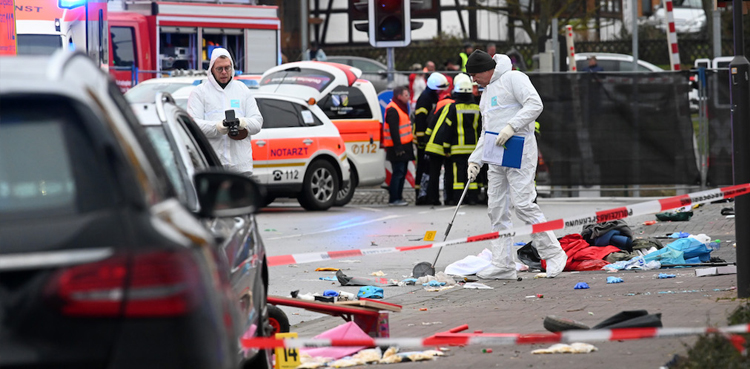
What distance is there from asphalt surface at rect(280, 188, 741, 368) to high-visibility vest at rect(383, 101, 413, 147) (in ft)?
24.8

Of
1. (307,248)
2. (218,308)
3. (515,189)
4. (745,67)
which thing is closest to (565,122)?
(307,248)

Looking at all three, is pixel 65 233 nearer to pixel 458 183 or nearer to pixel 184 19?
pixel 458 183

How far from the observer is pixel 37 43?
2156cm

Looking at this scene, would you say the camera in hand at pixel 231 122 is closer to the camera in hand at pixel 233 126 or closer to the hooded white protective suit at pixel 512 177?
the camera in hand at pixel 233 126

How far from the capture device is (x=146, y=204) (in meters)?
2.77


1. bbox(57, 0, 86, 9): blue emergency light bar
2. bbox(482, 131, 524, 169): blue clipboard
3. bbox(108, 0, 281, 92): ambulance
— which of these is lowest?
bbox(482, 131, 524, 169): blue clipboard

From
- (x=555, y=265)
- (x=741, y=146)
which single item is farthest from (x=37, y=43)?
(x=741, y=146)

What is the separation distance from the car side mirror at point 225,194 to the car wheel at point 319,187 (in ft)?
42.4

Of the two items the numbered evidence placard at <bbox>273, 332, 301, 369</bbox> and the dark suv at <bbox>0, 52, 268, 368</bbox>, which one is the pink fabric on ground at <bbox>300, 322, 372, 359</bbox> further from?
the dark suv at <bbox>0, 52, 268, 368</bbox>

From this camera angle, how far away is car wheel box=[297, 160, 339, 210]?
54.9 ft

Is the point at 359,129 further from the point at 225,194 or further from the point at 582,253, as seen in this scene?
the point at 225,194

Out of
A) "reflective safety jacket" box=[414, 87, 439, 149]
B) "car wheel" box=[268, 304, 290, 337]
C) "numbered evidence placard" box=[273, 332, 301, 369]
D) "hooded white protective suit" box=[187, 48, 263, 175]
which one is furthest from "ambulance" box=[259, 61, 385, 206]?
"numbered evidence placard" box=[273, 332, 301, 369]

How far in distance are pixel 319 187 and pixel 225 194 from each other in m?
13.2

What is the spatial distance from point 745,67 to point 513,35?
41.3 m
